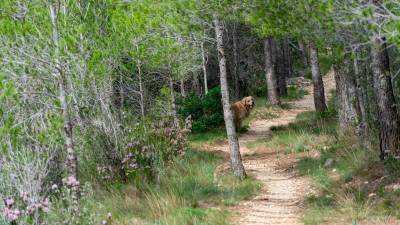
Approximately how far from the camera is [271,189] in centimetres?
1013

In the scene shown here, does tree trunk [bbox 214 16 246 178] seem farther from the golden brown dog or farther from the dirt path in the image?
the golden brown dog

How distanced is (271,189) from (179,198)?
7.02 ft

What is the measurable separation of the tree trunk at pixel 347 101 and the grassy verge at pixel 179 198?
10.8 feet

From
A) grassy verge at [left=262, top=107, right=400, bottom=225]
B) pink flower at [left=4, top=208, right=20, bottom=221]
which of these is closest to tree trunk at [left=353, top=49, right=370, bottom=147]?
grassy verge at [left=262, top=107, right=400, bottom=225]

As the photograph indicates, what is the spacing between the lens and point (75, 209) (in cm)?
628

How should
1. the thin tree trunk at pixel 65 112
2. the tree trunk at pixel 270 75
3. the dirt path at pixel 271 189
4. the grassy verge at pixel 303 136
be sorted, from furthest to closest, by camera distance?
the tree trunk at pixel 270 75, the grassy verge at pixel 303 136, the dirt path at pixel 271 189, the thin tree trunk at pixel 65 112

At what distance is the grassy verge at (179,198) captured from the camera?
7.75 meters

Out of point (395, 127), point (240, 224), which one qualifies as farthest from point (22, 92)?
point (395, 127)

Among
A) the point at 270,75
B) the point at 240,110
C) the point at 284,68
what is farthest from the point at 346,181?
the point at 284,68

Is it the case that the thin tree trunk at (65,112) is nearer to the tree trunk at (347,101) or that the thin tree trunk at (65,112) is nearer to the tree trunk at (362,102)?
the tree trunk at (362,102)

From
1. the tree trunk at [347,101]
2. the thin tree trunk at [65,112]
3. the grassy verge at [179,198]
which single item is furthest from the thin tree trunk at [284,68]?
the thin tree trunk at [65,112]

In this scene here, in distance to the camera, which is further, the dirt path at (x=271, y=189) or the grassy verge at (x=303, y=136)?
the grassy verge at (x=303, y=136)

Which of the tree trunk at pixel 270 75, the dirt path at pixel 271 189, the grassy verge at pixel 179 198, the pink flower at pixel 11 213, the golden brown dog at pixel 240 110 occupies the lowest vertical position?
the dirt path at pixel 271 189

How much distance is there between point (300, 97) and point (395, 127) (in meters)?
18.9
